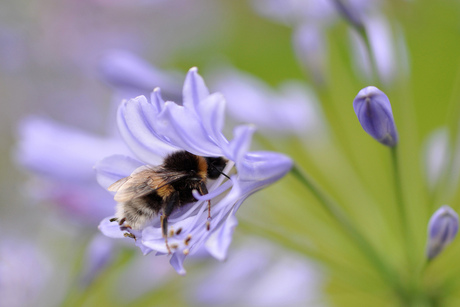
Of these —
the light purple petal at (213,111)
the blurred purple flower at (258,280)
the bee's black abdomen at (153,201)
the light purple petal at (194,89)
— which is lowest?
the blurred purple flower at (258,280)

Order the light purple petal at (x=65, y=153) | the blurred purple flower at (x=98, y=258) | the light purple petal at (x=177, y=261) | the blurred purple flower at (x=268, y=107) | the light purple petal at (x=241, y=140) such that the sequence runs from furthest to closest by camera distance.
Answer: the blurred purple flower at (x=268, y=107) < the blurred purple flower at (x=98, y=258) < the light purple petal at (x=65, y=153) < the light purple petal at (x=177, y=261) < the light purple petal at (x=241, y=140)

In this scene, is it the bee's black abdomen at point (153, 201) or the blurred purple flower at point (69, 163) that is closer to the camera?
the bee's black abdomen at point (153, 201)

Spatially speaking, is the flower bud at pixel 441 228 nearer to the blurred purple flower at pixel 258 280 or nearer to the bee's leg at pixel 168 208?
the bee's leg at pixel 168 208

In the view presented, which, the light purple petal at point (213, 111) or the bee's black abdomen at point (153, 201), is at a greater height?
the light purple petal at point (213, 111)

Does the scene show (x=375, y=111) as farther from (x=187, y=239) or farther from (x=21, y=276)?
(x=21, y=276)

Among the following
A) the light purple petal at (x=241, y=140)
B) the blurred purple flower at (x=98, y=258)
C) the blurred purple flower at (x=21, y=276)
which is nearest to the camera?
the light purple petal at (x=241, y=140)

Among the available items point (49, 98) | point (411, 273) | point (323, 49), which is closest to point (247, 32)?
point (49, 98)

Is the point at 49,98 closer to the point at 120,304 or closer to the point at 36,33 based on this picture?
the point at 36,33

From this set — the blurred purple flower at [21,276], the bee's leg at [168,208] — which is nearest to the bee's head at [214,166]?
the bee's leg at [168,208]
